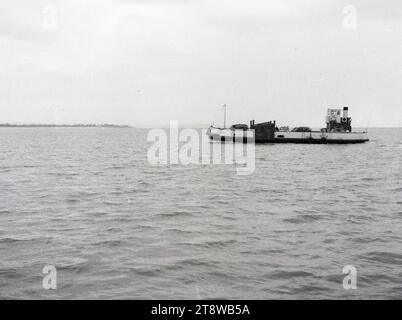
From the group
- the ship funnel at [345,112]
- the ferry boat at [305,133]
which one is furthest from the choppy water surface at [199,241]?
the ship funnel at [345,112]

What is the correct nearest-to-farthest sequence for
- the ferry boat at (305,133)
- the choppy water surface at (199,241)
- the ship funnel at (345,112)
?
the choppy water surface at (199,241) → the ferry boat at (305,133) → the ship funnel at (345,112)

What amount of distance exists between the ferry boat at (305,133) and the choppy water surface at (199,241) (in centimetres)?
5091

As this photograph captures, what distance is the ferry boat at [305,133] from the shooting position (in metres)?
76.3

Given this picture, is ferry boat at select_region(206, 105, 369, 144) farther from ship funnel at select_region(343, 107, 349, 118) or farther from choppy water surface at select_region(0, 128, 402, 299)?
choppy water surface at select_region(0, 128, 402, 299)

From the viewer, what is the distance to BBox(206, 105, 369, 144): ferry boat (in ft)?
250

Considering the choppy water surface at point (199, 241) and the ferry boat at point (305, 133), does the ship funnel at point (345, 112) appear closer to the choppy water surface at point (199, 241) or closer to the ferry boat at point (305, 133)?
the ferry boat at point (305, 133)

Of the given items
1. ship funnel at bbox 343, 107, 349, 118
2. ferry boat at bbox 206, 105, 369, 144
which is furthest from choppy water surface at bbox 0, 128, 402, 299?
ship funnel at bbox 343, 107, 349, 118

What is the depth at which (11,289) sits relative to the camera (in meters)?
9.48

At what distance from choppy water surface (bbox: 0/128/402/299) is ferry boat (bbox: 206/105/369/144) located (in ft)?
167

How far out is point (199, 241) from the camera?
43.2ft

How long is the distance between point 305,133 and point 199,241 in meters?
67.4
